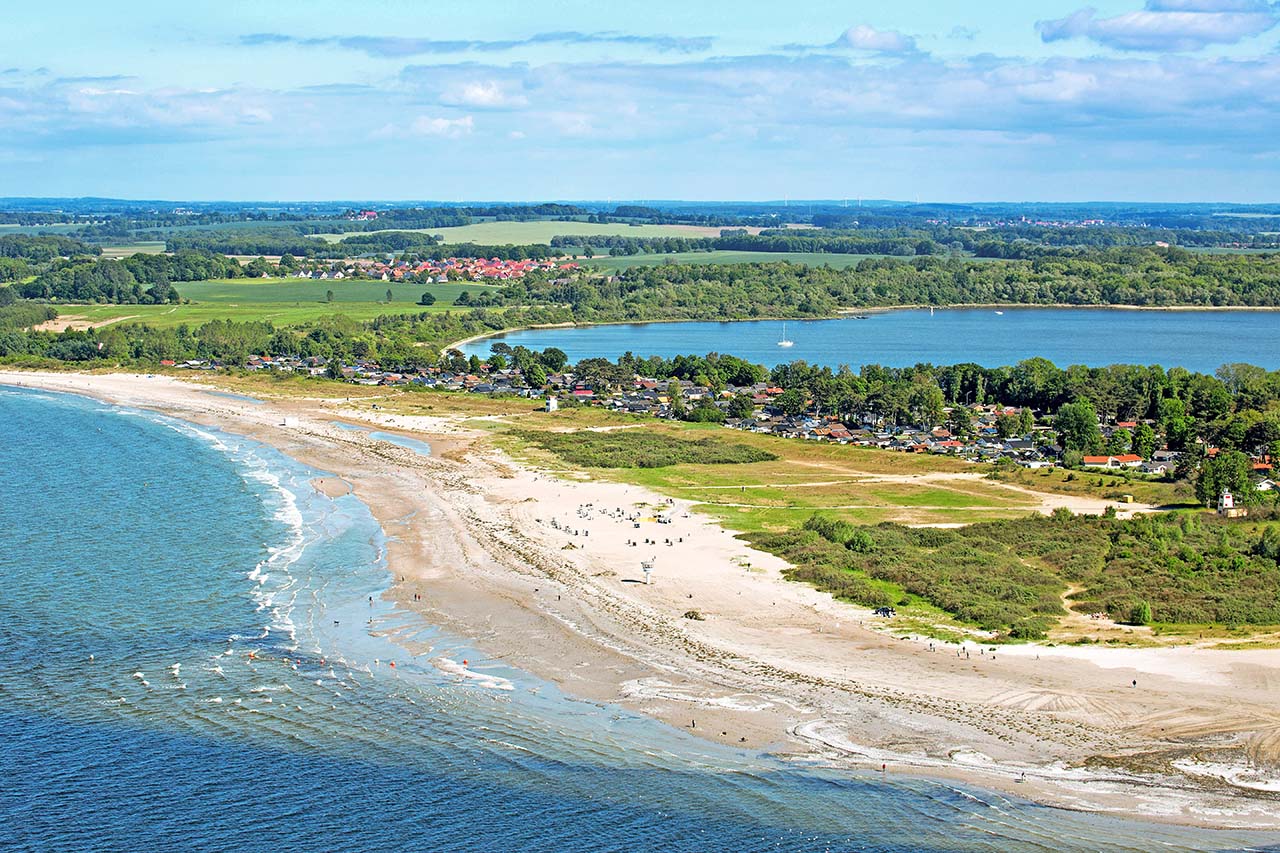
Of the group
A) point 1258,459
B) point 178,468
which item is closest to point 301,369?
point 178,468

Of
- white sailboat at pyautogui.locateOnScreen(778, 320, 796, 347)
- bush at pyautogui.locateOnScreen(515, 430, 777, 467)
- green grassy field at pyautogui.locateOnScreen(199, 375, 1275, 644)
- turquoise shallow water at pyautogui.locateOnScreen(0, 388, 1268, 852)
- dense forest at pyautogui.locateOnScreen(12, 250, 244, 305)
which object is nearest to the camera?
turquoise shallow water at pyautogui.locateOnScreen(0, 388, 1268, 852)

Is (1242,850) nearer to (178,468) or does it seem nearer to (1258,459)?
(1258,459)

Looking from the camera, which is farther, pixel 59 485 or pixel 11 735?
pixel 59 485

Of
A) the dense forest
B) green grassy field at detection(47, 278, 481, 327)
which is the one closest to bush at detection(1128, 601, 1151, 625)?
green grassy field at detection(47, 278, 481, 327)

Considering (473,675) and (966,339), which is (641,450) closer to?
(473,675)

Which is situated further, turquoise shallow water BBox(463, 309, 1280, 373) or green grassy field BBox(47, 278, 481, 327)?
green grassy field BBox(47, 278, 481, 327)

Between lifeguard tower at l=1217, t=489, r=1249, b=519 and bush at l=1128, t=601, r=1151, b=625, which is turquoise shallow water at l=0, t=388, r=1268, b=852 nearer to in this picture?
bush at l=1128, t=601, r=1151, b=625
